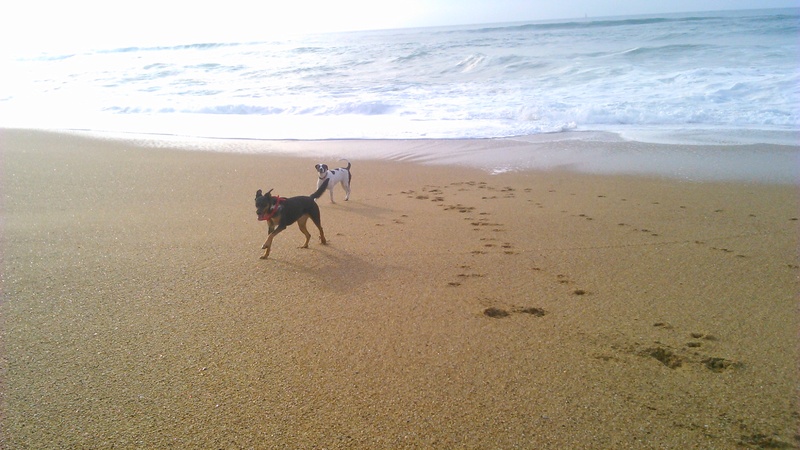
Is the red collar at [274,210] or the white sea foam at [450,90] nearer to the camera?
the red collar at [274,210]

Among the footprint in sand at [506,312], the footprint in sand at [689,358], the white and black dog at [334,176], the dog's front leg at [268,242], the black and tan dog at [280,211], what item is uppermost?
the white and black dog at [334,176]

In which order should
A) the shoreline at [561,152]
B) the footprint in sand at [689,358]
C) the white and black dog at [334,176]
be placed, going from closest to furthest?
the footprint in sand at [689,358], the white and black dog at [334,176], the shoreline at [561,152]

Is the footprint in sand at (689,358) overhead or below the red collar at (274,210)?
below

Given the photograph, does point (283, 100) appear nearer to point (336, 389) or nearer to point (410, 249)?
point (410, 249)

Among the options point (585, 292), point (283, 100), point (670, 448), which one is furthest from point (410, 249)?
point (283, 100)

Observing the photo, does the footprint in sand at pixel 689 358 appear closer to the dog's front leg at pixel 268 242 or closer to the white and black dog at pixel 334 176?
the dog's front leg at pixel 268 242

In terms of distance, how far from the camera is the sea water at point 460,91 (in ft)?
37.8

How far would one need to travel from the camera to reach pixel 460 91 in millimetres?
16141

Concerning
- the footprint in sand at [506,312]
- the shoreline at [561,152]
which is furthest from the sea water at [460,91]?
the footprint in sand at [506,312]

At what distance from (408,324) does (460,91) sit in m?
13.6

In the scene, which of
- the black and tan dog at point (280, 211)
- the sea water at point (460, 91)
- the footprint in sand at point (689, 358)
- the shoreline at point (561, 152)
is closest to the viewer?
the footprint in sand at point (689, 358)

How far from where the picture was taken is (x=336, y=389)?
9.30 ft

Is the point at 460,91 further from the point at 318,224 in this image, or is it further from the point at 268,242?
the point at 268,242

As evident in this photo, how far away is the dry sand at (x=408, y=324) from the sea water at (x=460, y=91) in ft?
17.2
